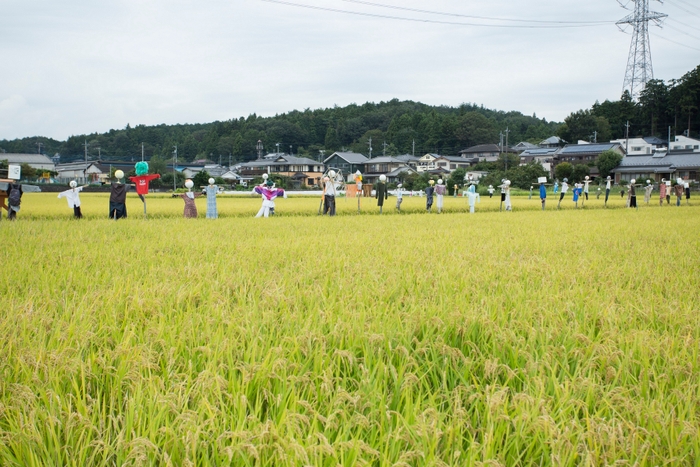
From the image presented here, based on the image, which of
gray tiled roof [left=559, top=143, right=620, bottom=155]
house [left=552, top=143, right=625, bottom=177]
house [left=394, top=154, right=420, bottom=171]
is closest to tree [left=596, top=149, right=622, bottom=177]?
house [left=552, top=143, right=625, bottom=177]

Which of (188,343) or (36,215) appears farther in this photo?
(36,215)

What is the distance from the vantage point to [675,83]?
64.6m

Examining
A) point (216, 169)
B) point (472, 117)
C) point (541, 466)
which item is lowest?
point (541, 466)

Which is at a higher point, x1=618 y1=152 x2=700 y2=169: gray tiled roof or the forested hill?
the forested hill

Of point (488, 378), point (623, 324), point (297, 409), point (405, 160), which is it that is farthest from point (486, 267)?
point (405, 160)

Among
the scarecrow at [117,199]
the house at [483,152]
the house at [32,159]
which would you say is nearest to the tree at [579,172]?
the house at [483,152]

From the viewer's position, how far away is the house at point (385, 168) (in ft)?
223

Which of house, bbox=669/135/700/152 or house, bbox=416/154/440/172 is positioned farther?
house, bbox=416/154/440/172

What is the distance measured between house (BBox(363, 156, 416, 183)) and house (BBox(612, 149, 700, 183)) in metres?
25.2

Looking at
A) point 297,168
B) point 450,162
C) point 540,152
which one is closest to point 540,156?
point 540,152

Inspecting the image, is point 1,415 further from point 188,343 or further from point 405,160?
point 405,160

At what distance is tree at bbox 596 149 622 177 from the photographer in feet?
174

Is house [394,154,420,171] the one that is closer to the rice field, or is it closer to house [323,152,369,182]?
house [323,152,369,182]

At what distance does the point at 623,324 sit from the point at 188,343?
2.57 metres
